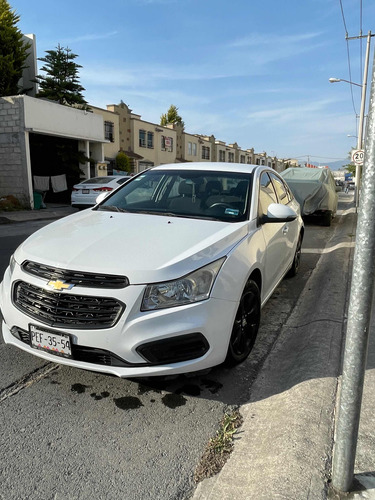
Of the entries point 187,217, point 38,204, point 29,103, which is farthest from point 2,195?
point 187,217

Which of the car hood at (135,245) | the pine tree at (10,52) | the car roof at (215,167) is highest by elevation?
the pine tree at (10,52)

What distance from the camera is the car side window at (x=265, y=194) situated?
3719 millimetres

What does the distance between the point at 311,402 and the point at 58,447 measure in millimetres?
1530

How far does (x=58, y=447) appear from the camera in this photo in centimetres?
223

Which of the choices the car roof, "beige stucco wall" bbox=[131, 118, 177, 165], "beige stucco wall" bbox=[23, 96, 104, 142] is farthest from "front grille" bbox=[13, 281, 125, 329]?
"beige stucco wall" bbox=[131, 118, 177, 165]

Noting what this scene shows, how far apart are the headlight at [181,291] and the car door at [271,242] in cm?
113

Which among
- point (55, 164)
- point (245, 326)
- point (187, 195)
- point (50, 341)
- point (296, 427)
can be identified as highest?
point (55, 164)

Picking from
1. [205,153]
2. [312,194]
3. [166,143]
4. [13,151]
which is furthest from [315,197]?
[205,153]

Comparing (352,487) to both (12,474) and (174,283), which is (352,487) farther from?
(12,474)

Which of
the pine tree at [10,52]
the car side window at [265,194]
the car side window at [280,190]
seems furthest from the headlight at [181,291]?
the pine tree at [10,52]

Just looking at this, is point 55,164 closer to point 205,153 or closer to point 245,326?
point 245,326

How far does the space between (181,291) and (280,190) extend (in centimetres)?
303

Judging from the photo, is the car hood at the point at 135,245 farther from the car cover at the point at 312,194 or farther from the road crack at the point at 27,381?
the car cover at the point at 312,194

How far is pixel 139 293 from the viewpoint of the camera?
2.37 meters
